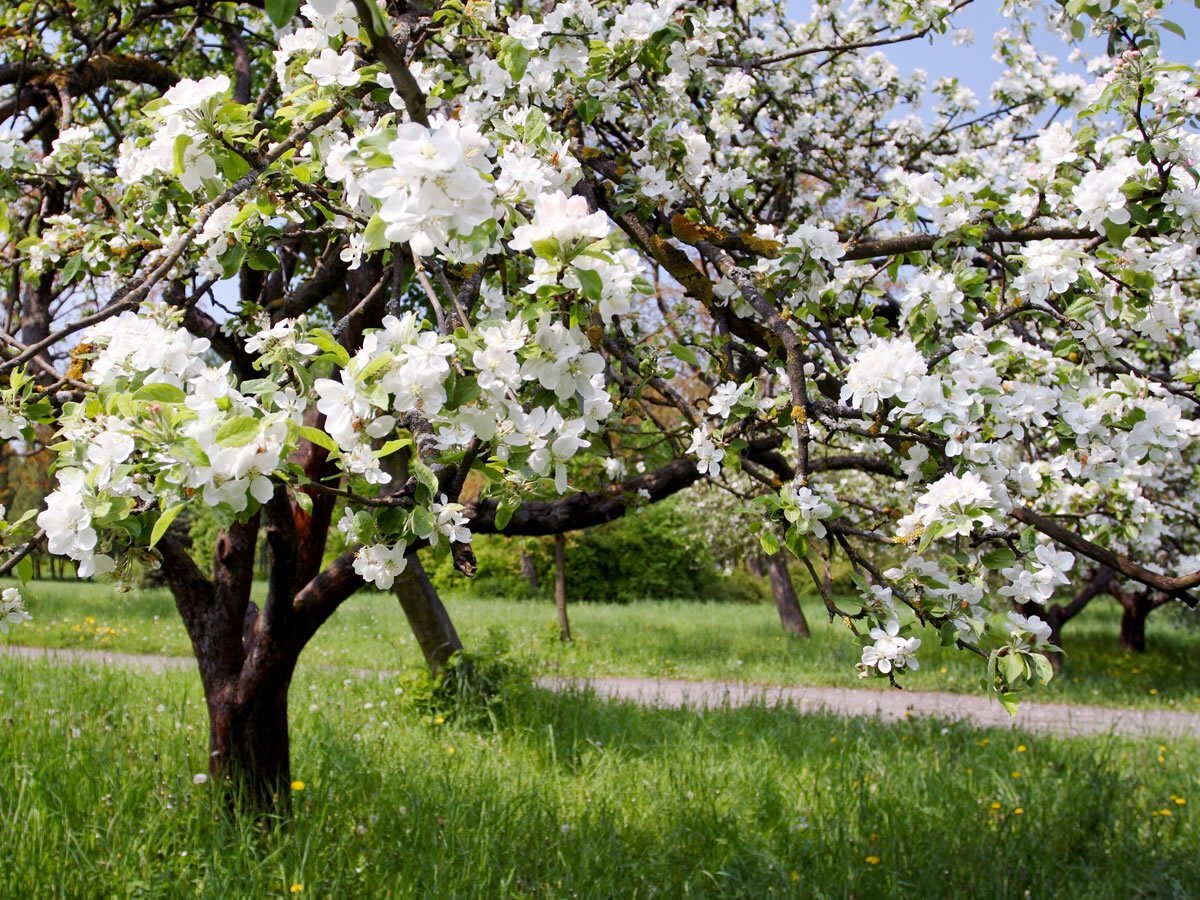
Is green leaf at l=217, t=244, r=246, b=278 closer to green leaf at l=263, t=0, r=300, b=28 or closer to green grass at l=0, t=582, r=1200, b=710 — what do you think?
green leaf at l=263, t=0, r=300, b=28

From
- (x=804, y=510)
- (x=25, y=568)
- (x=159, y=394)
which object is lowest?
(x=25, y=568)

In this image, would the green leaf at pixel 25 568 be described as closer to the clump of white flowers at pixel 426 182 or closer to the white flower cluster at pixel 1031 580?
the clump of white flowers at pixel 426 182

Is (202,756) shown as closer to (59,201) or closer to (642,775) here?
(642,775)

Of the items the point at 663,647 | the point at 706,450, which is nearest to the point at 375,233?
the point at 706,450

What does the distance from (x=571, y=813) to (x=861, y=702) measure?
4.84m

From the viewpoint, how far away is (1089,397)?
2.09 meters

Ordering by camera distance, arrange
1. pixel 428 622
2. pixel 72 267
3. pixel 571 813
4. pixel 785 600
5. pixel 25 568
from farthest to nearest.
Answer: pixel 785 600, pixel 428 622, pixel 571 813, pixel 72 267, pixel 25 568

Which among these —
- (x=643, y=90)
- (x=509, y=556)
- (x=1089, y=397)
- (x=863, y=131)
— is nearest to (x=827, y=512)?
(x=1089, y=397)

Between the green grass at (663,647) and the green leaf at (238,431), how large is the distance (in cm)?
581

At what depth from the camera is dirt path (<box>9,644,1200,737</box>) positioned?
6516 mm

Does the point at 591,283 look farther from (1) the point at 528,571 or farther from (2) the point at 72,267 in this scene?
(1) the point at 528,571

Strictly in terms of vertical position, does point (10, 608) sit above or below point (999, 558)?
below

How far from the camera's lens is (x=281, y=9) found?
925mm

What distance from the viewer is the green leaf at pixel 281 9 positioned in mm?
914
